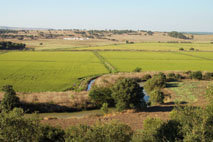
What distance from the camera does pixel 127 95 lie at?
34062mm

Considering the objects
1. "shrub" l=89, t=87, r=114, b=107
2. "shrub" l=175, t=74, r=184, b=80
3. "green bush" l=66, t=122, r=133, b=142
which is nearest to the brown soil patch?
"shrub" l=89, t=87, r=114, b=107

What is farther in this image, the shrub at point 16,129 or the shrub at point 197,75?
the shrub at point 197,75

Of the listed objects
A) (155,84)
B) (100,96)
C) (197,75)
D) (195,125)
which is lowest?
(155,84)

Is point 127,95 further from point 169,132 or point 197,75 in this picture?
point 197,75

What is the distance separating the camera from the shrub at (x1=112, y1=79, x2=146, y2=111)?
34344 mm

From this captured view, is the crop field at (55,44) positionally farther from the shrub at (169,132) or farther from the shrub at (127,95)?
the shrub at (169,132)

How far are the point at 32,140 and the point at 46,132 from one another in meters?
3.73

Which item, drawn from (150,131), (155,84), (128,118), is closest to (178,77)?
(155,84)

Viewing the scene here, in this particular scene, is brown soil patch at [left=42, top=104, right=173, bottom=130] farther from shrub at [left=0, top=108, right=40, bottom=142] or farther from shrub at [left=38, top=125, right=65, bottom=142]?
shrub at [left=0, top=108, right=40, bottom=142]

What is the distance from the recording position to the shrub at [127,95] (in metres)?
34.3

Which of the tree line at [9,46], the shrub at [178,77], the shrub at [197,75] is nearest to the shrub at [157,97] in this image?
the shrub at [178,77]

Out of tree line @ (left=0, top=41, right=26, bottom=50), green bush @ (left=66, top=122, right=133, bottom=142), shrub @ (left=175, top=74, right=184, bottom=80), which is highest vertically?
tree line @ (left=0, top=41, right=26, bottom=50)

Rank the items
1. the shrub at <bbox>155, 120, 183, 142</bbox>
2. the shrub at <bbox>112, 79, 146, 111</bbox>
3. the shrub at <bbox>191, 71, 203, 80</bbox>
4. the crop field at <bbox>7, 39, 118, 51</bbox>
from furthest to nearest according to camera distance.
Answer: the crop field at <bbox>7, 39, 118, 51</bbox> → the shrub at <bbox>191, 71, 203, 80</bbox> → the shrub at <bbox>112, 79, 146, 111</bbox> → the shrub at <bbox>155, 120, 183, 142</bbox>

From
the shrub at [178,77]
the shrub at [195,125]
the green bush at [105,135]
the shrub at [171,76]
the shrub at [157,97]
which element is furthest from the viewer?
the shrub at [178,77]
